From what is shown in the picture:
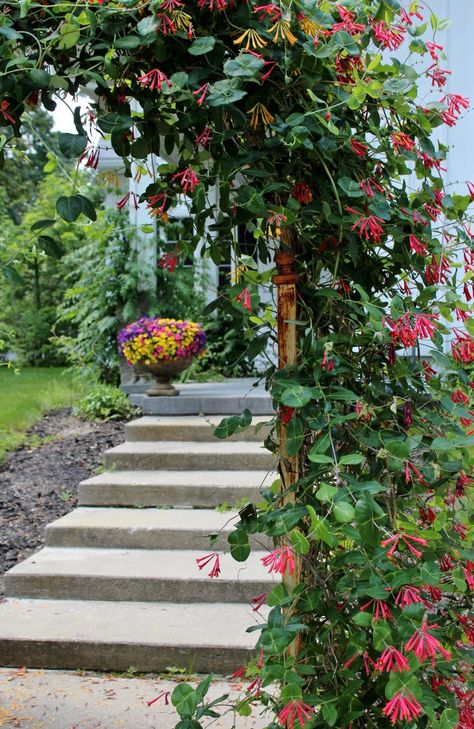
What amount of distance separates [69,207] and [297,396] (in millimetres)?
624

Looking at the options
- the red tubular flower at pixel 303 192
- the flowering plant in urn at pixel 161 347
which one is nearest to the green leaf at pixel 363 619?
the red tubular flower at pixel 303 192

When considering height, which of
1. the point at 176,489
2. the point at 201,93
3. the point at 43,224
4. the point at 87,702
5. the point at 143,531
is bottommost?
the point at 87,702

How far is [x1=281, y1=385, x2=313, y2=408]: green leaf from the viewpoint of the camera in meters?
1.66

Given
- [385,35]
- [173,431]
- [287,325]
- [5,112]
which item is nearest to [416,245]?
[287,325]

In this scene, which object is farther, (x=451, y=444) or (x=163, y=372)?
(x=163, y=372)

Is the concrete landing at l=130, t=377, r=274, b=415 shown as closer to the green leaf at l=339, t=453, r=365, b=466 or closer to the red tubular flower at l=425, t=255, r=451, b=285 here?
the red tubular flower at l=425, t=255, r=451, b=285

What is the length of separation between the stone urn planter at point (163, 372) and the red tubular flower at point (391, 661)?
4945 millimetres

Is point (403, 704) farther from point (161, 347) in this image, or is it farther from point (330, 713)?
point (161, 347)

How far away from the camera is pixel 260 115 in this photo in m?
1.79

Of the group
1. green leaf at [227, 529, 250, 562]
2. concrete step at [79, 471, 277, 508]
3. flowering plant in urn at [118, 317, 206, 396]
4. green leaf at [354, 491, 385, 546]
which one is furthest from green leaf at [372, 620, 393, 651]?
flowering plant in urn at [118, 317, 206, 396]

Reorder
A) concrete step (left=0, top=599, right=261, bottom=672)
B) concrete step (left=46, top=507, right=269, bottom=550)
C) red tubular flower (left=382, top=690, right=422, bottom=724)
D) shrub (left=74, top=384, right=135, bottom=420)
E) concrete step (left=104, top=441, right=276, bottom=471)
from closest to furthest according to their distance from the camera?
red tubular flower (left=382, top=690, right=422, bottom=724)
concrete step (left=0, top=599, right=261, bottom=672)
concrete step (left=46, top=507, right=269, bottom=550)
concrete step (left=104, top=441, right=276, bottom=471)
shrub (left=74, top=384, right=135, bottom=420)

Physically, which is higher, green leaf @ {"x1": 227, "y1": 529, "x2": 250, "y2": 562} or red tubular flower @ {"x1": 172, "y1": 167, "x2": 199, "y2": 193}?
red tubular flower @ {"x1": 172, "y1": 167, "x2": 199, "y2": 193}

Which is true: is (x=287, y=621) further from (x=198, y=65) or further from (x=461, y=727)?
(x=198, y=65)

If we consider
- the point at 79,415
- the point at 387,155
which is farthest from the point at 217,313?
the point at 387,155
